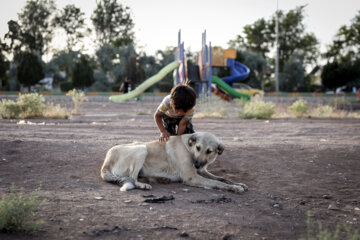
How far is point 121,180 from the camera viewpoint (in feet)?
15.2

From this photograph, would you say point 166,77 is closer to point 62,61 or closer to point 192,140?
point 62,61

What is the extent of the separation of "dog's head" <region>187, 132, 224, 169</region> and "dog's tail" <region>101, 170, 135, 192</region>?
2.98ft

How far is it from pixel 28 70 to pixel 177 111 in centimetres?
3449

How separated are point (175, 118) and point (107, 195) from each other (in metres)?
2.10

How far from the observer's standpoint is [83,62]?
118 ft

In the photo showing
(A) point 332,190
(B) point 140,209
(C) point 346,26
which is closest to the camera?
(B) point 140,209

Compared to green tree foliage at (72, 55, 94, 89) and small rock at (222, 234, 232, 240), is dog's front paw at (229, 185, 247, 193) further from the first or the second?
green tree foliage at (72, 55, 94, 89)

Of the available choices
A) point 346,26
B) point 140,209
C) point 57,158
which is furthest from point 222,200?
point 346,26

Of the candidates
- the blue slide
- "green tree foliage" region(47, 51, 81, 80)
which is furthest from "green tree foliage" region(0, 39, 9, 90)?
the blue slide

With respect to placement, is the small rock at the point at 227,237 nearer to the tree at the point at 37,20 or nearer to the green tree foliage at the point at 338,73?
the green tree foliage at the point at 338,73

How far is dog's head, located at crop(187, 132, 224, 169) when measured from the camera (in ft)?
15.5

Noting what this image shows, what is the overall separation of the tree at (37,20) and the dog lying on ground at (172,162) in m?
48.1

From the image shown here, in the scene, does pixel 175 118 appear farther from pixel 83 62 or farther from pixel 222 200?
pixel 83 62

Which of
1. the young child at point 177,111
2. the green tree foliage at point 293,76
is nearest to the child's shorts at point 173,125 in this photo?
the young child at point 177,111
